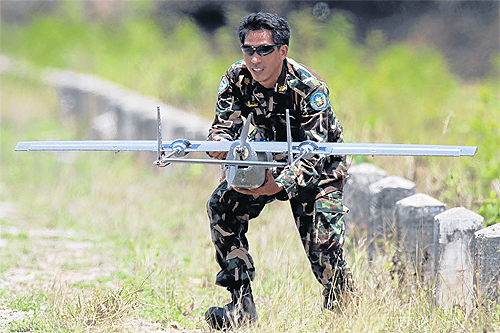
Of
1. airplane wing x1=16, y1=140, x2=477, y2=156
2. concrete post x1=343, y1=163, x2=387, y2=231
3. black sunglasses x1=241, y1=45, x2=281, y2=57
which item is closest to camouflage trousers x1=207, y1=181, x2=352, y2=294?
airplane wing x1=16, y1=140, x2=477, y2=156

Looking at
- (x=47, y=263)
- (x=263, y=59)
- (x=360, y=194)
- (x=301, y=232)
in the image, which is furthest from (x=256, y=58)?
(x=47, y=263)

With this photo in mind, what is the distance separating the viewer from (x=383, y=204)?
4.88m

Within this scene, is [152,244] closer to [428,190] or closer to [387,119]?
[428,190]

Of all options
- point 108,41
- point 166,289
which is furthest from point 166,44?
point 166,289

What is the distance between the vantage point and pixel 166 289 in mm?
4406

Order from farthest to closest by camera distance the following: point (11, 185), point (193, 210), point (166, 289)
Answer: point (11, 185) < point (193, 210) < point (166, 289)

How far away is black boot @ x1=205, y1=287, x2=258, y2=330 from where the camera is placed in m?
3.57

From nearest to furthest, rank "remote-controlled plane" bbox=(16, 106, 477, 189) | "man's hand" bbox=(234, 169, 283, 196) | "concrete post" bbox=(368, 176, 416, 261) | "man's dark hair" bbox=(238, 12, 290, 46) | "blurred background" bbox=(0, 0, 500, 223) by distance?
"remote-controlled plane" bbox=(16, 106, 477, 189)
"man's hand" bbox=(234, 169, 283, 196)
"man's dark hair" bbox=(238, 12, 290, 46)
"concrete post" bbox=(368, 176, 416, 261)
"blurred background" bbox=(0, 0, 500, 223)

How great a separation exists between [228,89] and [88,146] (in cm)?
92

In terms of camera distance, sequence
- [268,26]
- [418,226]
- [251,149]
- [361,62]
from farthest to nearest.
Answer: [361,62], [418,226], [268,26], [251,149]

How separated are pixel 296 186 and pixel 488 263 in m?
1.11

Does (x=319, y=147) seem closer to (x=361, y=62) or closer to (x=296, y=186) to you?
(x=296, y=186)

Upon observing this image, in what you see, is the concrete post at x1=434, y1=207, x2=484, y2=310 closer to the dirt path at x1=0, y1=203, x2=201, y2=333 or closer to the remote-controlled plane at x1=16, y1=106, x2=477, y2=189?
the remote-controlled plane at x1=16, y1=106, x2=477, y2=189

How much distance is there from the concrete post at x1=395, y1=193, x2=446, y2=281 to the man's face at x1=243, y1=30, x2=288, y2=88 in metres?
1.45
